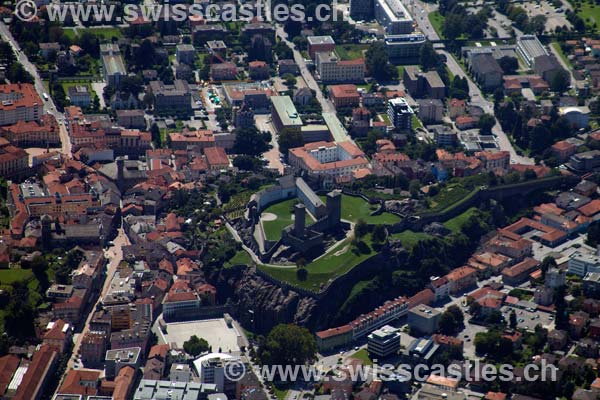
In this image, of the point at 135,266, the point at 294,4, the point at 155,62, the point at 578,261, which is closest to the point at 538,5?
the point at 294,4

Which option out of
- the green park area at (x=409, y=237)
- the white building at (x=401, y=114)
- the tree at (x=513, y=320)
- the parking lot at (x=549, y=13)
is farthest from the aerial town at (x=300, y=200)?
the green park area at (x=409, y=237)

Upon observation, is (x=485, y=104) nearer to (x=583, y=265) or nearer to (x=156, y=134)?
(x=156, y=134)

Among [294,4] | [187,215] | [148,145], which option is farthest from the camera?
[294,4]

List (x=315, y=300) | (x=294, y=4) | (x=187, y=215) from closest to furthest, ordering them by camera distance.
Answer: (x=315, y=300) < (x=187, y=215) < (x=294, y=4)

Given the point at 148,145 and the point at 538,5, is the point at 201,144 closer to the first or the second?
the point at 148,145

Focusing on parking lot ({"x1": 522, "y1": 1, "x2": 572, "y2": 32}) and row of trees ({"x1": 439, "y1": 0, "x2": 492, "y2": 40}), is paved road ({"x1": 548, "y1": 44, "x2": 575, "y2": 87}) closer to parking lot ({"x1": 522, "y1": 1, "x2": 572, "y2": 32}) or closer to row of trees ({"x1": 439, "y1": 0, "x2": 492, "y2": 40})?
parking lot ({"x1": 522, "y1": 1, "x2": 572, "y2": 32})

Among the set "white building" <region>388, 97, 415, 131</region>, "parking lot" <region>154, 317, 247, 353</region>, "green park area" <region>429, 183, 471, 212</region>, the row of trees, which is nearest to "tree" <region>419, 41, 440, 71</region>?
the row of trees
